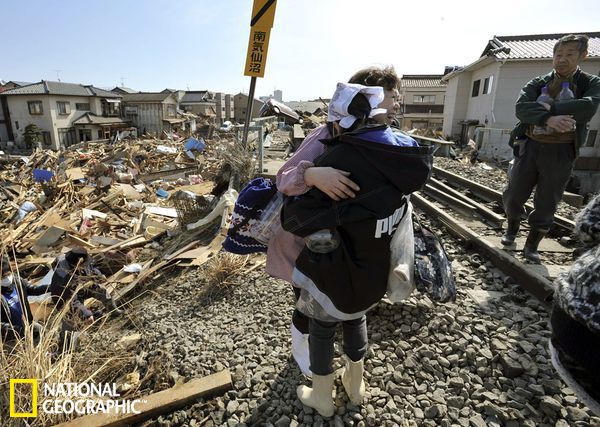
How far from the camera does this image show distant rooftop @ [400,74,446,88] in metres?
36.8

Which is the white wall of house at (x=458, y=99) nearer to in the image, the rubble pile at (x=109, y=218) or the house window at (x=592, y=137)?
the house window at (x=592, y=137)

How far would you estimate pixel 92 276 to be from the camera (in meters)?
4.11

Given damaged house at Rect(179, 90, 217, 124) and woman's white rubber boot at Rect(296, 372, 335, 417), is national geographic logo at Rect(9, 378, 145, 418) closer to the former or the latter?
woman's white rubber boot at Rect(296, 372, 335, 417)

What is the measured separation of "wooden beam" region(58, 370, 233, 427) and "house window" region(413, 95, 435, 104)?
40013 millimetres

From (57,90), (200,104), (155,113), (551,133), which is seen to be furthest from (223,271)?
(200,104)

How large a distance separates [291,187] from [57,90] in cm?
4362

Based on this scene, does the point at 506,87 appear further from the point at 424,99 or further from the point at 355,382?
the point at 355,382

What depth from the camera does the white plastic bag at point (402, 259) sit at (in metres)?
1.67

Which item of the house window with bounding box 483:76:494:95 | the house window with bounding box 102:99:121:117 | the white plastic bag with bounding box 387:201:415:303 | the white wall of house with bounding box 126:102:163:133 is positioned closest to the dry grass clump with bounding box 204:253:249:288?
the white plastic bag with bounding box 387:201:415:303

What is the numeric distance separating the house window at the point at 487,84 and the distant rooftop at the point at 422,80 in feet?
55.7

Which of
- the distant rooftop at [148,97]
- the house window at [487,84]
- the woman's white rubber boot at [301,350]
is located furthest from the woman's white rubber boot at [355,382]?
the distant rooftop at [148,97]

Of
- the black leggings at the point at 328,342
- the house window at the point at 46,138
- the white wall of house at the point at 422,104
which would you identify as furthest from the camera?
the white wall of house at the point at 422,104

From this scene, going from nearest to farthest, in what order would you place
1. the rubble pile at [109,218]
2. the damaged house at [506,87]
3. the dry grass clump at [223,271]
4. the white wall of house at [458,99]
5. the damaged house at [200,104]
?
1. the dry grass clump at [223,271]
2. the rubble pile at [109,218]
3. the damaged house at [506,87]
4. the white wall of house at [458,99]
5. the damaged house at [200,104]

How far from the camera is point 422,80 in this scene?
38.5 m
